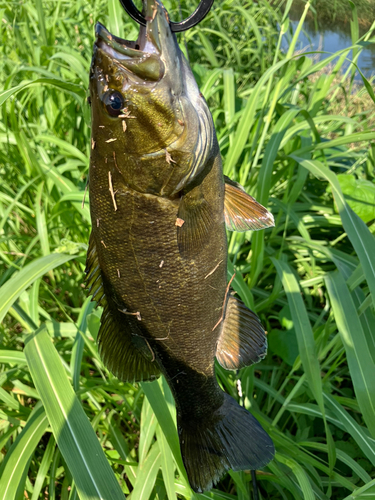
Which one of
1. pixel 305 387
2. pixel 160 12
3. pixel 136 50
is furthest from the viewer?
pixel 305 387

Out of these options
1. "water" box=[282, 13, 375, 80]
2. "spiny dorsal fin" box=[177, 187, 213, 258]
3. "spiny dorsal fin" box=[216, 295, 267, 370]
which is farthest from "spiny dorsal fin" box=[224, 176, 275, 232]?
"water" box=[282, 13, 375, 80]

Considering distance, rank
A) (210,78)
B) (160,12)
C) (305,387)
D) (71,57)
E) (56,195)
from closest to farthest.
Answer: (160,12), (305,387), (71,57), (210,78), (56,195)

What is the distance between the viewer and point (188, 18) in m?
0.94

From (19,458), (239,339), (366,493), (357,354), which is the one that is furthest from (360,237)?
(19,458)

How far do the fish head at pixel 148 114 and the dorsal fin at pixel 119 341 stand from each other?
31 centimetres

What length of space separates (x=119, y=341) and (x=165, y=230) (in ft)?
1.36

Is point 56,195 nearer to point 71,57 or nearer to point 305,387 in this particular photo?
point 71,57

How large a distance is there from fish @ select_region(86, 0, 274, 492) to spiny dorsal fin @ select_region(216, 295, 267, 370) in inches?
0.5

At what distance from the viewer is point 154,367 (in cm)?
129

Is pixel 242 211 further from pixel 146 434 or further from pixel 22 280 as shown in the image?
pixel 146 434

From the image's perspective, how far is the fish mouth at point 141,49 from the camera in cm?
100

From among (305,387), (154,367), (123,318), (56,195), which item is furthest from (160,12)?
(56,195)

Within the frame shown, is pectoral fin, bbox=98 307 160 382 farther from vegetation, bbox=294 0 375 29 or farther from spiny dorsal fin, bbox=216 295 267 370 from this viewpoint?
vegetation, bbox=294 0 375 29

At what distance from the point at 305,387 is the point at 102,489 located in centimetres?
117
